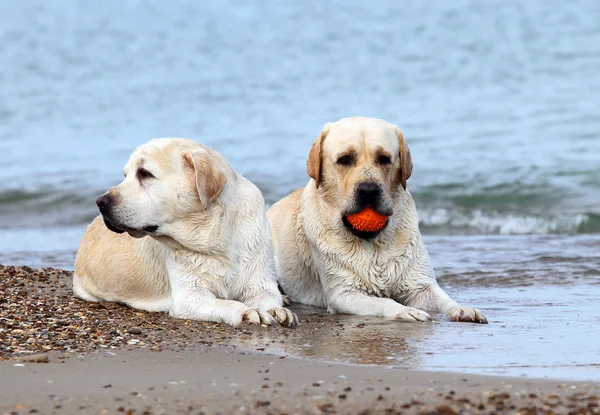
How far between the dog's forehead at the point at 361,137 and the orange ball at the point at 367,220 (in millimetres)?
378

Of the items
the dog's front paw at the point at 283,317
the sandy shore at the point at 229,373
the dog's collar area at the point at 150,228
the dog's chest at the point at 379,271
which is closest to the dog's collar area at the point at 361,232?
the dog's chest at the point at 379,271

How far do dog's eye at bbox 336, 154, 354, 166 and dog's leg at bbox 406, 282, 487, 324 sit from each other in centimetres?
89

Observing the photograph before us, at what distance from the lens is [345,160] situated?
6.20 meters

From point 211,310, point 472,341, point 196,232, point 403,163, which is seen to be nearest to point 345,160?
point 403,163

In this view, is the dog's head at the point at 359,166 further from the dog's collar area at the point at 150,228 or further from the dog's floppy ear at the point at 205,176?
the dog's collar area at the point at 150,228

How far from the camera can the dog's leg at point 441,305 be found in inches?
223

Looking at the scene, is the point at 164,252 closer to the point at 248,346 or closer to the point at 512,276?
the point at 248,346

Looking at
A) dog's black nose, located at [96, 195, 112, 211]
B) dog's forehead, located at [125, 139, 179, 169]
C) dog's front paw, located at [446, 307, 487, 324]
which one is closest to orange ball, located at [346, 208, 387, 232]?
dog's front paw, located at [446, 307, 487, 324]

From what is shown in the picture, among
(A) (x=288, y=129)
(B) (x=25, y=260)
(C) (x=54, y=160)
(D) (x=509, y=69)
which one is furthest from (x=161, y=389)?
(D) (x=509, y=69)

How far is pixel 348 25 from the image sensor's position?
31.2 m

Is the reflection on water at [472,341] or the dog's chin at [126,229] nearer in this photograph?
the reflection on water at [472,341]

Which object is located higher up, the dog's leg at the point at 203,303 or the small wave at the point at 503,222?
the dog's leg at the point at 203,303

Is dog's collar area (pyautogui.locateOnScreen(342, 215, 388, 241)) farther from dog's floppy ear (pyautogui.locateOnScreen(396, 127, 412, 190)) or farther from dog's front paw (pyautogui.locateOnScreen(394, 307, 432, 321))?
dog's front paw (pyautogui.locateOnScreen(394, 307, 432, 321))

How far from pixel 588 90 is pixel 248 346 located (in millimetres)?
19250
